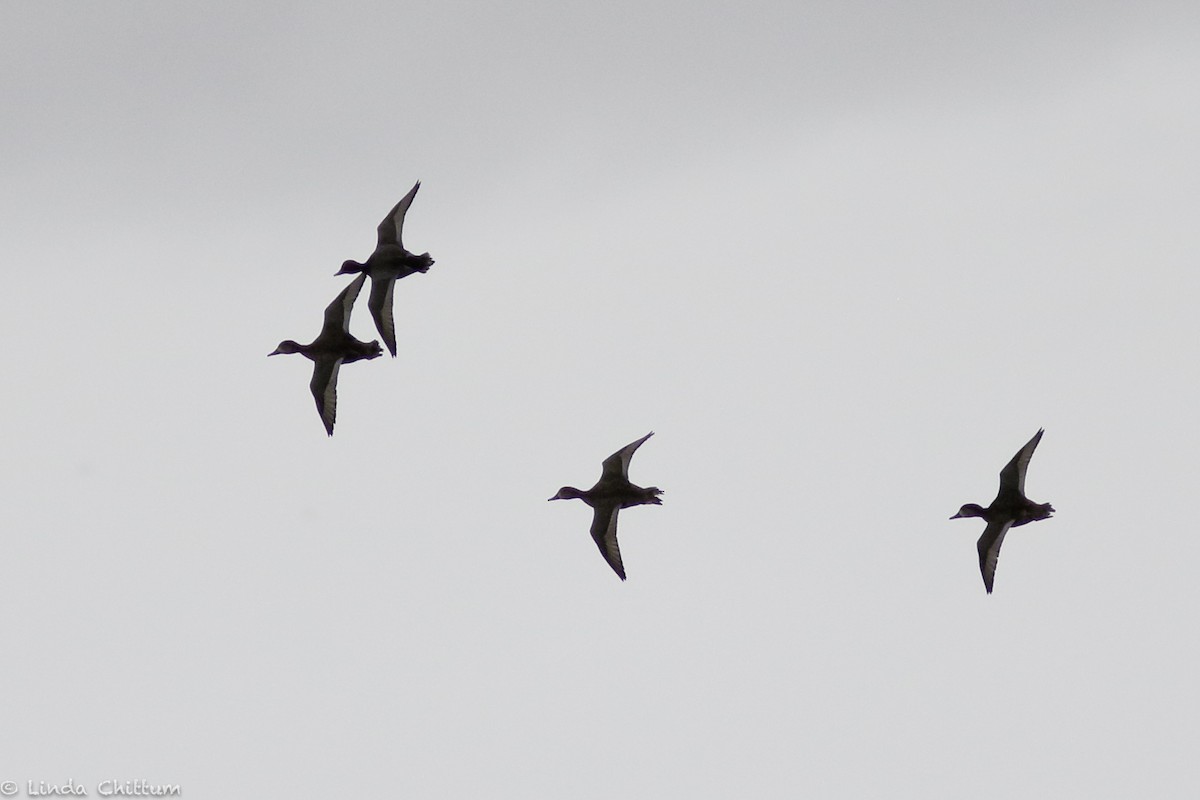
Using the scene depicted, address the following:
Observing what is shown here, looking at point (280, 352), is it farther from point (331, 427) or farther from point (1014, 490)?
point (1014, 490)

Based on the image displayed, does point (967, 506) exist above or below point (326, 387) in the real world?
below

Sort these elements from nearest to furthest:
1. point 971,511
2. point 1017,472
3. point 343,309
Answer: point 1017,472 < point 343,309 < point 971,511

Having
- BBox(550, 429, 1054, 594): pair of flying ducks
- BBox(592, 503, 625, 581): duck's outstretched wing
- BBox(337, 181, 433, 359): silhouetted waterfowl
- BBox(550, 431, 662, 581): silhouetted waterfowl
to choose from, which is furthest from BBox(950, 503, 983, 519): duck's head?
BBox(337, 181, 433, 359): silhouetted waterfowl

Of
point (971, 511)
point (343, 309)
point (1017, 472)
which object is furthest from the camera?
point (971, 511)

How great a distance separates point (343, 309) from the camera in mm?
37719

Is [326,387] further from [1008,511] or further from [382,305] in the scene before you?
[1008,511]

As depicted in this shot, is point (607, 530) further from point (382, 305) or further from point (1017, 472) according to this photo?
point (1017, 472)

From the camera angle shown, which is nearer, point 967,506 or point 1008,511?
point 1008,511

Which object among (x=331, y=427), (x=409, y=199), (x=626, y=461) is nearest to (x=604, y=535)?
(x=626, y=461)

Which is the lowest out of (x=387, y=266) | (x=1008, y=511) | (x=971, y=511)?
(x=1008, y=511)

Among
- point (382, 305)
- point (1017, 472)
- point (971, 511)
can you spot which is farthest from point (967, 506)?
point (382, 305)

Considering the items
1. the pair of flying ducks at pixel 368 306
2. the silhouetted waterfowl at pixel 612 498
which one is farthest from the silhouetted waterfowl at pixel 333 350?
the silhouetted waterfowl at pixel 612 498

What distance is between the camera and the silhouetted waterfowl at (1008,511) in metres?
36.6

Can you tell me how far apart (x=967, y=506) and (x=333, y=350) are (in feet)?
56.5
